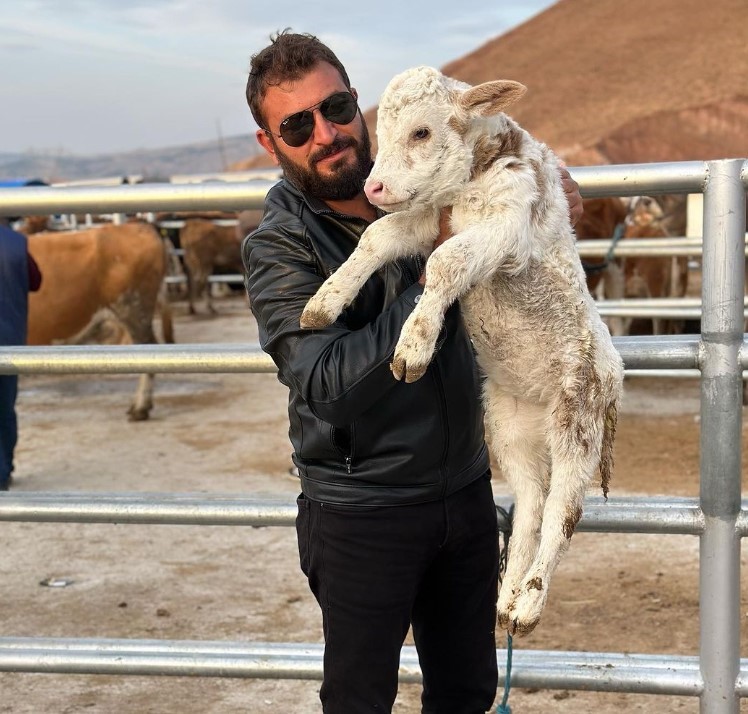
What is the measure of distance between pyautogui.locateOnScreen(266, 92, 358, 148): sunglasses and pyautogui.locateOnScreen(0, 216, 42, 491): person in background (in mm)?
3638

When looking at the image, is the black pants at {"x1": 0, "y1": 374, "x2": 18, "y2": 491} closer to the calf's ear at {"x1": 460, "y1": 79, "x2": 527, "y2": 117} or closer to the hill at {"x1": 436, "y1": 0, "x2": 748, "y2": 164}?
the calf's ear at {"x1": 460, "y1": 79, "x2": 527, "y2": 117}

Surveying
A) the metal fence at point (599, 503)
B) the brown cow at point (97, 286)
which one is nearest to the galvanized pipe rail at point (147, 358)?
the metal fence at point (599, 503)

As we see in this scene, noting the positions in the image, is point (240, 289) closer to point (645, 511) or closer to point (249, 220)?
point (249, 220)

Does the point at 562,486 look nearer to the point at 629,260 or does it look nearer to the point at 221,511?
the point at 221,511

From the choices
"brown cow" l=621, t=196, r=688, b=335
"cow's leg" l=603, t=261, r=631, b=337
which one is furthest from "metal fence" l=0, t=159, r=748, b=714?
"brown cow" l=621, t=196, r=688, b=335

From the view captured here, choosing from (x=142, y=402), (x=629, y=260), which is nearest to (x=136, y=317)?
(x=142, y=402)

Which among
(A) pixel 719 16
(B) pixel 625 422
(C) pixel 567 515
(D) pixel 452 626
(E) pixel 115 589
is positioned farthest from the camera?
(A) pixel 719 16

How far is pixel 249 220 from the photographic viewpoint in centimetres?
1348

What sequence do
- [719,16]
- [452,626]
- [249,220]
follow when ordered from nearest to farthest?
[452,626] < [249,220] < [719,16]

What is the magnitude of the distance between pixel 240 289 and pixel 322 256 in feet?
48.0

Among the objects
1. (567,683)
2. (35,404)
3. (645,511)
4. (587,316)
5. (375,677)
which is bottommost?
(35,404)

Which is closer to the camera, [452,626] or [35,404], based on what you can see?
[452,626]

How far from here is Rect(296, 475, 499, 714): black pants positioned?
185cm

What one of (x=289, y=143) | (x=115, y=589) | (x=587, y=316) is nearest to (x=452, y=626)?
(x=587, y=316)
